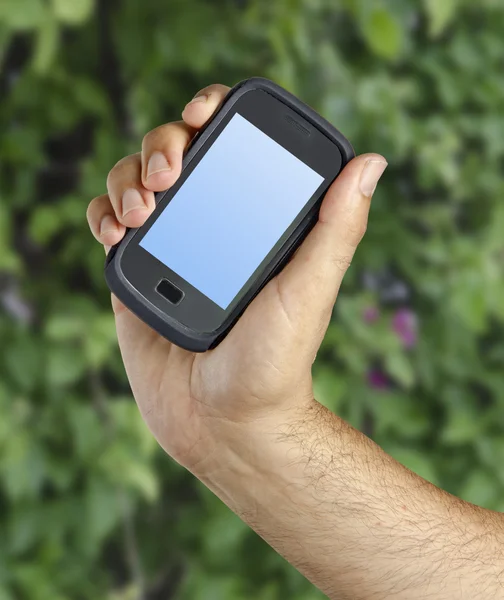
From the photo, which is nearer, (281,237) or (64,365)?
(281,237)

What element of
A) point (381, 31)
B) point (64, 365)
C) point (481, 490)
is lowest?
point (64, 365)

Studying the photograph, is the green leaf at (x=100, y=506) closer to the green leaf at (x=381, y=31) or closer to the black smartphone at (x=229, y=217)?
the black smartphone at (x=229, y=217)

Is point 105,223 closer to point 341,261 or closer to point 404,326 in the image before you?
point 341,261

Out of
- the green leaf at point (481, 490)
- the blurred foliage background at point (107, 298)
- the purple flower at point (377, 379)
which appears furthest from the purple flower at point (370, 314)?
the green leaf at point (481, 490)

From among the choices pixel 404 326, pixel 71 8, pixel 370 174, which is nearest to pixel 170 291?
pixel 370 174

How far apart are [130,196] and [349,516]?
290 millimetres

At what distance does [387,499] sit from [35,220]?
539 mm

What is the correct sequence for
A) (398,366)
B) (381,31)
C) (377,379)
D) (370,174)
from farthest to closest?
(377,379)
(398,366)
(381,31)
(370,174)

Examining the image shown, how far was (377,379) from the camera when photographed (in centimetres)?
115

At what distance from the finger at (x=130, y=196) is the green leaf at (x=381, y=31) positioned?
0.38 m

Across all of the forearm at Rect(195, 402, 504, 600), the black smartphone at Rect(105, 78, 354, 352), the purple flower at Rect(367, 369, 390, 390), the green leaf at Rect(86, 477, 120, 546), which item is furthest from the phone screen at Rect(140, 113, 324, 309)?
the purple flower at Rect(367, 369, 390, 390)

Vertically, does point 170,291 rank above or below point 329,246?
below

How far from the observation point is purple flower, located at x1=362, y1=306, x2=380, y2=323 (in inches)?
42.0

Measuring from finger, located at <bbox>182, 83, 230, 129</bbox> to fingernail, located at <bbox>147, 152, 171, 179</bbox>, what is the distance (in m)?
0.04
